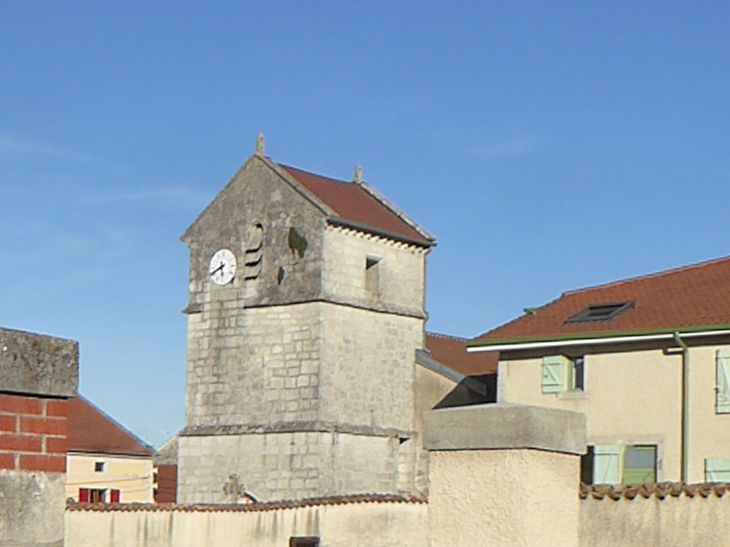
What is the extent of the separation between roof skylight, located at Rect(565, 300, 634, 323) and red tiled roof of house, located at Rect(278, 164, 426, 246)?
9177 millimetres

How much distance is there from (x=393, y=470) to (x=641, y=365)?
11.6 meters

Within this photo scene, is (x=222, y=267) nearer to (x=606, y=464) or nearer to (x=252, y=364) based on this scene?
(x=252, y=364)

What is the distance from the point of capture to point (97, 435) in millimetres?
55875

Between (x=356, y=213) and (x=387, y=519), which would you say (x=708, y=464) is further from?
(x=356, y=213)

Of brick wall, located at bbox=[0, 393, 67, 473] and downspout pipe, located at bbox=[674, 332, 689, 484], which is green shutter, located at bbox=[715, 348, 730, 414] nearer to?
downspout pipe, located at bbox=[674, 332, 689, 484]

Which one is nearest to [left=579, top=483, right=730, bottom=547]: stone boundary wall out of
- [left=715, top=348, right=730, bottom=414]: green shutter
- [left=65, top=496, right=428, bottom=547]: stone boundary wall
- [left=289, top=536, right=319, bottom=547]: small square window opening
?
[left=65, top=496, right=428, bottom=547]: stone boundary wall

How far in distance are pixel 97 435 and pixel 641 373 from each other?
3239cm

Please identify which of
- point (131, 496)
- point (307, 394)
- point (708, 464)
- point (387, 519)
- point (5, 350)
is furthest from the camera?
point (131, 496)

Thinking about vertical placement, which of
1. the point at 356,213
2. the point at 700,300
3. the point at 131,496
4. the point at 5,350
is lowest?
the point at 131,496

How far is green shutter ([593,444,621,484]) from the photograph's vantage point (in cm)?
2834

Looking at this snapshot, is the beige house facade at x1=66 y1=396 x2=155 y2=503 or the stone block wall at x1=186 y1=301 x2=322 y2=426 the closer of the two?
the stone block wall at x1=186 y1=301 x2=322 y2=426

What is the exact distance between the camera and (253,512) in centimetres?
2372

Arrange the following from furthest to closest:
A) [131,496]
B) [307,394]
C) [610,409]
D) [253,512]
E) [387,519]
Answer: [131,496]
[307,394]
[610,409]
[253,512]
[387,519]

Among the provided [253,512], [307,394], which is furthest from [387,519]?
[307,394]
